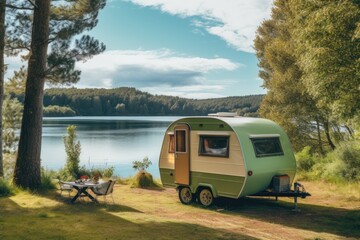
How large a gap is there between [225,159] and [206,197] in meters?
1.51

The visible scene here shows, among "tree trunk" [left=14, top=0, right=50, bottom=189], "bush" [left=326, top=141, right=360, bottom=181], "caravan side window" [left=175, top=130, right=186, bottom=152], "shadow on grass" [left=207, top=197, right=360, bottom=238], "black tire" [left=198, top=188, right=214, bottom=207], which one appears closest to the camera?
"shadow on grass" [left=207, top=197, right=360, bottom=238]

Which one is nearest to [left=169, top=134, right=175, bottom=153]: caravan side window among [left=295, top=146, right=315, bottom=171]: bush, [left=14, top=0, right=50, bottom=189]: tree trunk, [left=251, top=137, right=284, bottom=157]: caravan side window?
[left=251, top=137, right=284, bottom=157]: caravan side window

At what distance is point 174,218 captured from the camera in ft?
35.2

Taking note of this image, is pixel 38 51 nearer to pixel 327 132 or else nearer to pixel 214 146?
pixel 214 146

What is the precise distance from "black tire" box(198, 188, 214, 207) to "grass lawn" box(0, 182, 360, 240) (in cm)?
24

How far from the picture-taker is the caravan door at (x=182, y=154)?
1268 centimetres

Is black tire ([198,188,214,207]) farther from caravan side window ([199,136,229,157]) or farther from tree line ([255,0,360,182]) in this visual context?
tree line ([255,0,360,182])

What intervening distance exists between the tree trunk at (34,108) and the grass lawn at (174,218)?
31.7 inches

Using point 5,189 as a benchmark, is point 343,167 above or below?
above

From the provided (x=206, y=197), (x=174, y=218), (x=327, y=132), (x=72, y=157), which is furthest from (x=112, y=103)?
(x=174, y=218)

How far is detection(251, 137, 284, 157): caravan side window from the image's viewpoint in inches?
468

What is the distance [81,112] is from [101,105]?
23.9ft

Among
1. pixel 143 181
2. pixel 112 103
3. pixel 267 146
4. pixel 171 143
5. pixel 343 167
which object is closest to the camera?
pixel 267 146

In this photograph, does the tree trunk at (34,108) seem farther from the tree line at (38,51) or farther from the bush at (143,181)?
the bush at (143,181)
